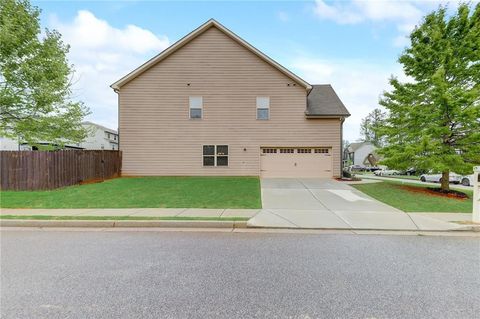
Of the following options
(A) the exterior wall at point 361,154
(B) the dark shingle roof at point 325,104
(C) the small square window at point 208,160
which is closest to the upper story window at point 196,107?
(C) the small square window at point 208,160

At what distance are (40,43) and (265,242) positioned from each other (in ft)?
50.4

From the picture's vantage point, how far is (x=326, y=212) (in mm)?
7602

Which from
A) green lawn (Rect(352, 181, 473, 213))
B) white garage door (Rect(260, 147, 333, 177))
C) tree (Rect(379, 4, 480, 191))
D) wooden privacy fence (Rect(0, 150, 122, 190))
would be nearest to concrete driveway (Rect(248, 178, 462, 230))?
green lawn (Rect(352, 181, 473, 213))

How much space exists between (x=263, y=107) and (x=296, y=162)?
4362mm

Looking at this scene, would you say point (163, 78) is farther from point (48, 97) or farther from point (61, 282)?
point (61, 282)

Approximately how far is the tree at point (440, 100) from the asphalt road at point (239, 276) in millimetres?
6454

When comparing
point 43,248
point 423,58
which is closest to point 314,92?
point 423,58

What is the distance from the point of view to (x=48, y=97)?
12406 mm

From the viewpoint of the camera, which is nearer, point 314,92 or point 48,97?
point 48,97

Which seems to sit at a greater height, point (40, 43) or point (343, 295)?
point (40, 43)

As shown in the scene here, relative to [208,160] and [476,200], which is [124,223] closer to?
[476,200]

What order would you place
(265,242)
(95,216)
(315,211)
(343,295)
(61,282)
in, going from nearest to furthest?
(343,295) → (61,282) → (265,242) → (95,216) → (315,211)

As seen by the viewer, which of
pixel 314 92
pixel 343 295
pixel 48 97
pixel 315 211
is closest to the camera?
pixel 343 295

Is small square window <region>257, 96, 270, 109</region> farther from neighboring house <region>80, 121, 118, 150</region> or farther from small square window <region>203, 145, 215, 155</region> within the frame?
neighboring house <region>80, 121, 118, 150</region>
